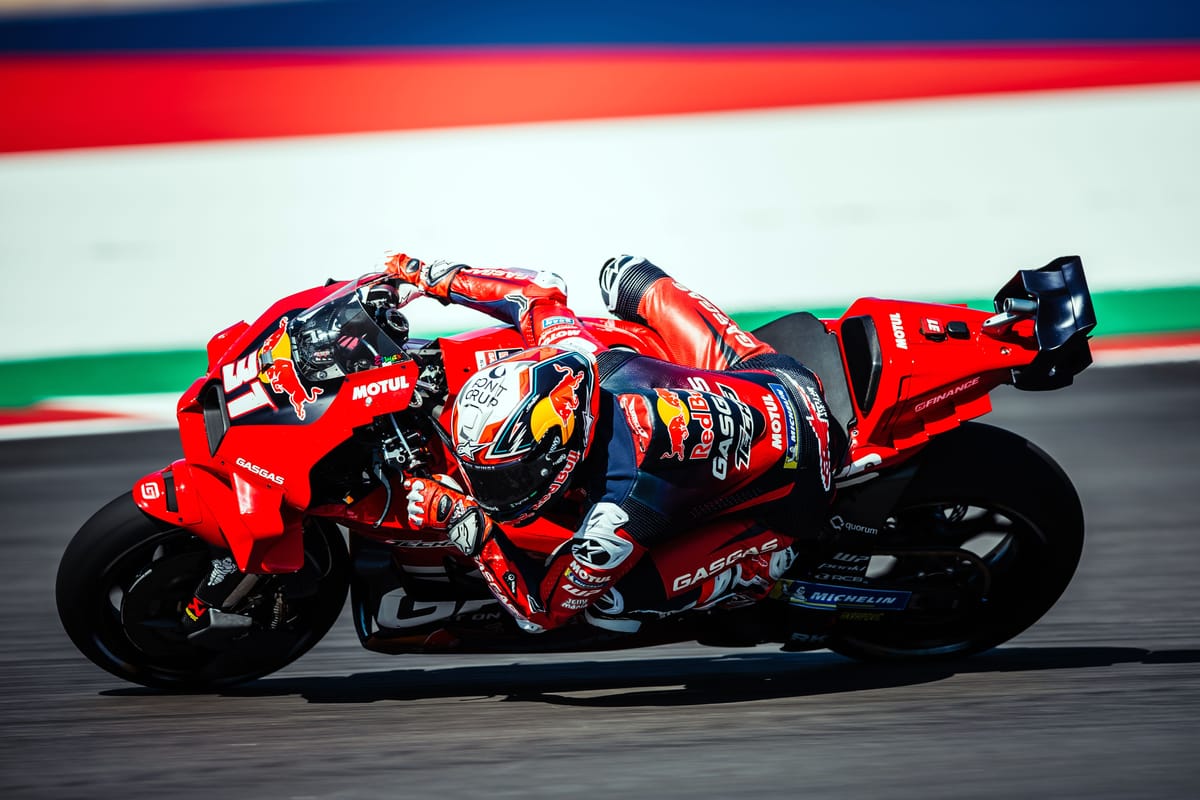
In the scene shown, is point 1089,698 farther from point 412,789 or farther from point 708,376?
point 412,789

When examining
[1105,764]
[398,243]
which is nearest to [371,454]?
[1105,764]

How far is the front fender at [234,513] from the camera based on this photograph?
3.57 metres

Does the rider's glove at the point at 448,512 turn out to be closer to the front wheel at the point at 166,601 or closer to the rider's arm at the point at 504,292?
the front wheel at the point at 166,601

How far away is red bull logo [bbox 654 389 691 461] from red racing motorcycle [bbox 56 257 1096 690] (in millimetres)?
371

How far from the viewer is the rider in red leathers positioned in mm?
3334

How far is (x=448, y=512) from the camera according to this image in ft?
11.6

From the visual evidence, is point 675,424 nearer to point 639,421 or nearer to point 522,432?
point 639,421

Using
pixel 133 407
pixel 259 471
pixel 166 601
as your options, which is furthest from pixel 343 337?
pixel 133 407

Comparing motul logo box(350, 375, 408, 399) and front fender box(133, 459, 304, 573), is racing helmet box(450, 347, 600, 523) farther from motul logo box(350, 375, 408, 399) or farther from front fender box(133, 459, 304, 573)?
front fender box(133, 459, 304, 573)

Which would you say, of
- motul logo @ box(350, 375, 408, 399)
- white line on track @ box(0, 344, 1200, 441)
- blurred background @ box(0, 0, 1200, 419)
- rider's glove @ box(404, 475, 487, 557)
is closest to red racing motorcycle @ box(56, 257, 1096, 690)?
motul logo @ box(350, 375, 408, 399)

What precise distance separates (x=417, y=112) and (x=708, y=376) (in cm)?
764

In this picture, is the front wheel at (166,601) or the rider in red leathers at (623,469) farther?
the front wheel at (166,601)

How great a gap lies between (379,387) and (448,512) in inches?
14.5

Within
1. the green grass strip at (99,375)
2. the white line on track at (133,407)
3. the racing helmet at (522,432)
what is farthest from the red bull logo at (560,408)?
the green grass strip at (99,375)
